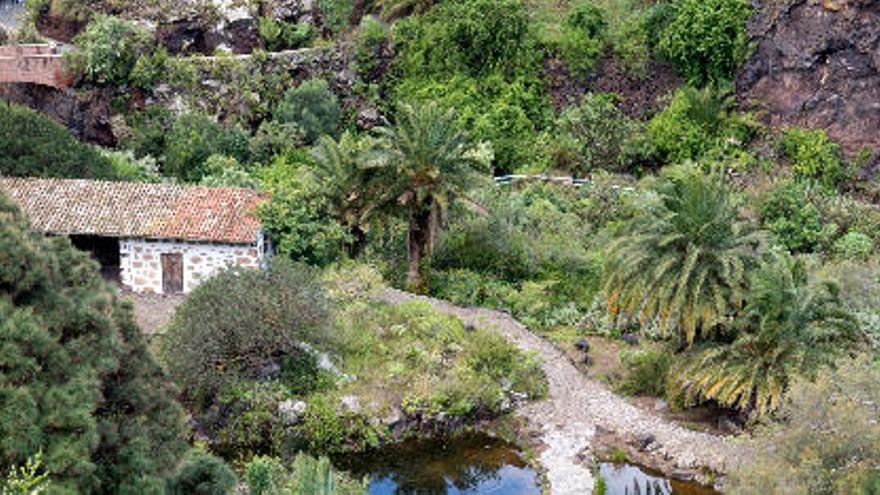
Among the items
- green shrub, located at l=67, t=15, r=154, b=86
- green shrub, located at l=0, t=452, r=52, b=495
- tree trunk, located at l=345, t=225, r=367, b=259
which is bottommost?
tree trunk, located at l=345, t=225, r=367, b=259

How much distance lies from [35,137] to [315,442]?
13321 millimetres

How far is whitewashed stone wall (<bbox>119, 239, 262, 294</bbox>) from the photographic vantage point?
104 feet

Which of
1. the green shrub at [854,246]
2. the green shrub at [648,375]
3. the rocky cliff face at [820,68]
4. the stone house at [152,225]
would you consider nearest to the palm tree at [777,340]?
the green shrub at [648,375]

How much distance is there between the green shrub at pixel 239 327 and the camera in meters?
26.8

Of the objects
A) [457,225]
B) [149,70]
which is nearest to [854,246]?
[457,225]

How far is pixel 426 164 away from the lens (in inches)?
1232

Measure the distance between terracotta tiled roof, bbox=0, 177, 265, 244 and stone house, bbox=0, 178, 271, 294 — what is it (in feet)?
0.07

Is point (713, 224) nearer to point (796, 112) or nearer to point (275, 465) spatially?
point (275, 465)

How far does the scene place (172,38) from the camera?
41.7 meters

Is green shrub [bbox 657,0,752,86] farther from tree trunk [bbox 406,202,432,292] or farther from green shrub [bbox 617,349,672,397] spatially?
green shrub [bbox 617,349,672,397]

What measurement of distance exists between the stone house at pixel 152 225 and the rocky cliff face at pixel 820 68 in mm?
16551

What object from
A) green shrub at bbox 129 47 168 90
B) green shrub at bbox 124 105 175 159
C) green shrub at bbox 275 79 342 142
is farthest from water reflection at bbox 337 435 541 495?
green shrub at bbox 129 47 168 90

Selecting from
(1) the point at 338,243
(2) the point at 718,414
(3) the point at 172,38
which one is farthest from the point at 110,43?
(2) the point at 718,414

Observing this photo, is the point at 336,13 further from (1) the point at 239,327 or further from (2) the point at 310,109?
(1) the point at 239,327
